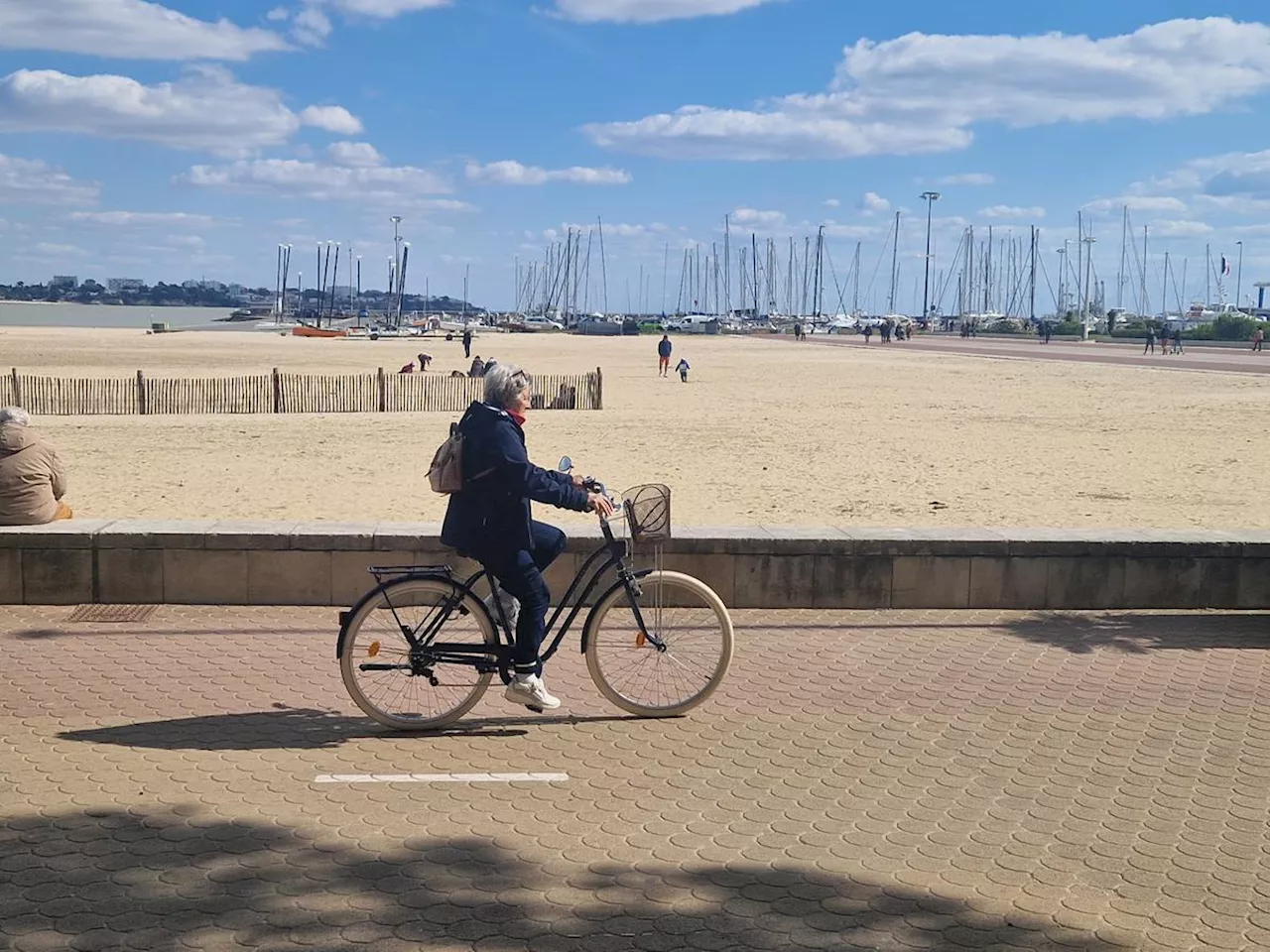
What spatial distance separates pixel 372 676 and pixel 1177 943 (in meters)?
3.63

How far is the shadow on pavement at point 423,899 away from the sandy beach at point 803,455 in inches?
318

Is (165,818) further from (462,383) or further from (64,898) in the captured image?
(462,383)

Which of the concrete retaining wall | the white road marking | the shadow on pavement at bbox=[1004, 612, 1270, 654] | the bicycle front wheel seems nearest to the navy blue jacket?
the bicycle front wheel

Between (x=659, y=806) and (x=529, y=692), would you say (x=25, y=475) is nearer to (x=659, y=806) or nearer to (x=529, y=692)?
(x=529, y=692)

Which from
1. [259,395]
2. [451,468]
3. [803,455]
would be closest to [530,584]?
[451,468]

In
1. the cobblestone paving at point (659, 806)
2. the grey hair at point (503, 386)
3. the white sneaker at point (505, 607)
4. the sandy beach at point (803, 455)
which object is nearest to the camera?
the cobblestone paving at point (659, 806)

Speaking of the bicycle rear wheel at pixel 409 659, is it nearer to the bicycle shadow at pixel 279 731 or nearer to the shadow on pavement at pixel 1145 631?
the bicycle shadow at pixel 279 731

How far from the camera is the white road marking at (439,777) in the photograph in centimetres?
578

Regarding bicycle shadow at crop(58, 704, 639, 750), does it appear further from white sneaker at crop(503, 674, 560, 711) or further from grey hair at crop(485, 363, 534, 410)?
grey hair at crop(485, 363, 534, 410)

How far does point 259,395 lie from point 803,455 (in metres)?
13.3

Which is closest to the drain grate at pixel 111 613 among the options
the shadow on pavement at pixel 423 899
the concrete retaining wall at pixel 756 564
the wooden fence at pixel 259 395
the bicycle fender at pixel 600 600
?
the concrete retaining wall at pixel 756 564

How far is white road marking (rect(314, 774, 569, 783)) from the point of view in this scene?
578cm

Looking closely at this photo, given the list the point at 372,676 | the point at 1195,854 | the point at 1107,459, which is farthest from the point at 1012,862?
the point at 1107,459

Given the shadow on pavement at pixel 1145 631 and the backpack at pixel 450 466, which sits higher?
the backpack at pixel 450 466
